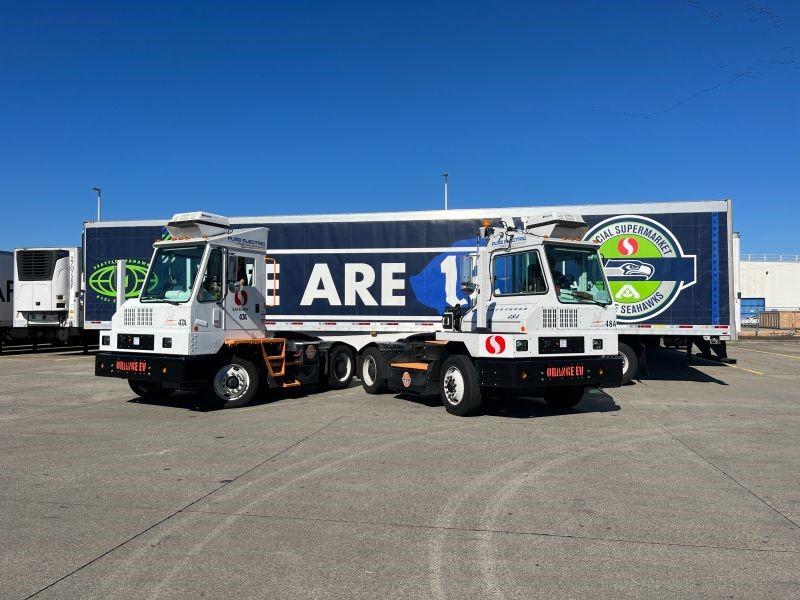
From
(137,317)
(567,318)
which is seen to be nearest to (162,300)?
(137,317)

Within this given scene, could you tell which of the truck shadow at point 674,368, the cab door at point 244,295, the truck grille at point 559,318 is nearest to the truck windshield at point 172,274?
the cab door at point 244,295

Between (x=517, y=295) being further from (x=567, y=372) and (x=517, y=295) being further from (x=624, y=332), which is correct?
(x=624, y=332)

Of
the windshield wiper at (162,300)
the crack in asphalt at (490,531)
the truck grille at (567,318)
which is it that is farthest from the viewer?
the windshield wiper at (162,300)

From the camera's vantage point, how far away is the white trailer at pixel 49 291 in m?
20.9

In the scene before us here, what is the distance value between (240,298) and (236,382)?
150cm

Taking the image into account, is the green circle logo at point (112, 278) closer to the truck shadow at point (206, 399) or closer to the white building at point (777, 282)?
the truck shadow at point (206, 399)

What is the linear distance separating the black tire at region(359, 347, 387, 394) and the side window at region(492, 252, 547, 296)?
3221 millimetres

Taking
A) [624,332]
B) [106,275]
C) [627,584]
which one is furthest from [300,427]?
[106,275]

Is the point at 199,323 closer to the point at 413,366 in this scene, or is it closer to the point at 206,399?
the point at 206,399

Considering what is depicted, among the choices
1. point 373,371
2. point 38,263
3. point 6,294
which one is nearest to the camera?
point 373,371

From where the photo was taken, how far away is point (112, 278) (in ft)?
56.0

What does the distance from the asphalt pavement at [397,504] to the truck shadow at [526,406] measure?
0.40 metres

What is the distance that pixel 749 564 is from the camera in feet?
12.8

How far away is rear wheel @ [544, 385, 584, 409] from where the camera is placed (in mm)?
10258
